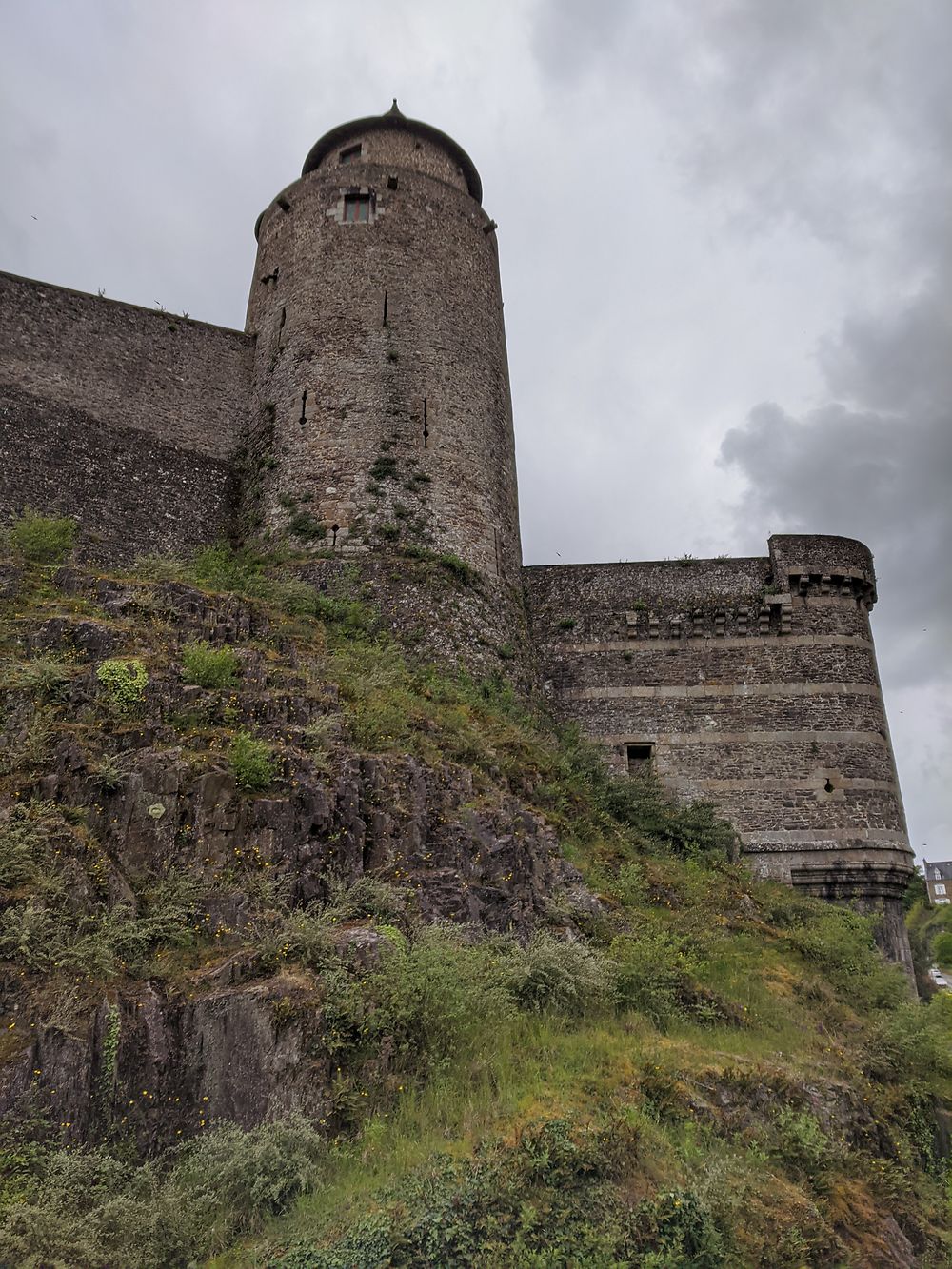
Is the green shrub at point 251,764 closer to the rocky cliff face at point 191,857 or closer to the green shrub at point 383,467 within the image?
the rocky cliff face at point 191,857

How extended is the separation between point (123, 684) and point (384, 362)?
11802 mm

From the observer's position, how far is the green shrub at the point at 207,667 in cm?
1128

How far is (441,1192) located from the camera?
675 centimetres

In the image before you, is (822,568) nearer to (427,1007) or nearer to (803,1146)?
(803,1146)

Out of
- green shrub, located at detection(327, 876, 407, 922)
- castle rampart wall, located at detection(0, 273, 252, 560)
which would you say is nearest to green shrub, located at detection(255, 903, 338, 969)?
green shrub, located at detection(327, 876, 407, 922)

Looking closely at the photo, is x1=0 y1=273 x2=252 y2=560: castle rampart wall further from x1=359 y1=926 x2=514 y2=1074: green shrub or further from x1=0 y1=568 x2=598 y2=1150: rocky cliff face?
x1=359 y1=926 x2=514 y2=1074: green shrub

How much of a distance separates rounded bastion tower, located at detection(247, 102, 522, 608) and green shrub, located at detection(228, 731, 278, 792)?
822cm

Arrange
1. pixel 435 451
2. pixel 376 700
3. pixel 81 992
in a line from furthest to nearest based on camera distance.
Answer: pixel 435 451
pixel 376 700
pixel 81 992

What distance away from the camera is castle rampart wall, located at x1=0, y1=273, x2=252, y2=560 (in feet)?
56.8

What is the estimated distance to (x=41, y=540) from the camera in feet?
47.4

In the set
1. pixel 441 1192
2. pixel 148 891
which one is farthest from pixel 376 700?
pixel 441 1192

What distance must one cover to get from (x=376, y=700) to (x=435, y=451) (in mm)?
8155

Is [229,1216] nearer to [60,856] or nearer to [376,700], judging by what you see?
[60,856]

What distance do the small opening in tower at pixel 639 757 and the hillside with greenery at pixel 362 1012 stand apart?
5858 mm
